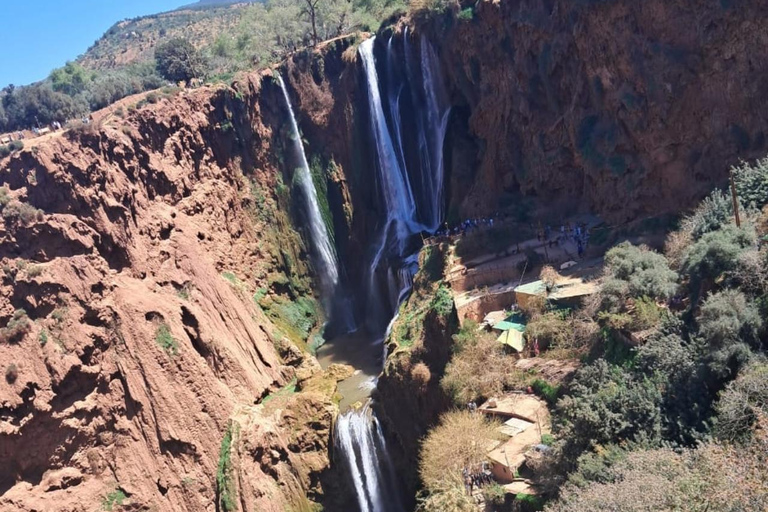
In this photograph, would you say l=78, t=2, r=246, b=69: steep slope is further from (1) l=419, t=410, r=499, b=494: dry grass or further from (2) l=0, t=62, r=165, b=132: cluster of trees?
(1) l=419, t=410, r=499, b=494: dry grass

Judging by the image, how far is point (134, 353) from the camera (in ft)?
82.6

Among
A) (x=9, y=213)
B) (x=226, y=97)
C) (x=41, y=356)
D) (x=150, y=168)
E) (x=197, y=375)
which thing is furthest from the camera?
(x=226, y=97)

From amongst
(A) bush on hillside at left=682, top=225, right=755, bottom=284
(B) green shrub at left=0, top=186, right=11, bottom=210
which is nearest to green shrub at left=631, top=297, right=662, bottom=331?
(A) bush on hillside at left=682, top=225, right=755, bottom=284

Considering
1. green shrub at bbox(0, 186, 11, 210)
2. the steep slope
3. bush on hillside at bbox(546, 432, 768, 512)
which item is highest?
the steep slope

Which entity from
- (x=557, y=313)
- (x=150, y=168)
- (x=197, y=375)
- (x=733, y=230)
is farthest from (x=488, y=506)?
(x=150, y=168)

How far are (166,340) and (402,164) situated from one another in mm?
18526

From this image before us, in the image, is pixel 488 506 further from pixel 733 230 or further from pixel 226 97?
pixel 226 97

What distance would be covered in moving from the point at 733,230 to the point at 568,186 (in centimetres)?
1317

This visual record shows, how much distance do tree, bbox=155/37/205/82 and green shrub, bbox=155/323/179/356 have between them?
28040 millimetres

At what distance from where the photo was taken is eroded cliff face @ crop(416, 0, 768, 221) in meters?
24.3

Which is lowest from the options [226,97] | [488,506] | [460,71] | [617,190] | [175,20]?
[488,506]

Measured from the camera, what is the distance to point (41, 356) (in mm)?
22969

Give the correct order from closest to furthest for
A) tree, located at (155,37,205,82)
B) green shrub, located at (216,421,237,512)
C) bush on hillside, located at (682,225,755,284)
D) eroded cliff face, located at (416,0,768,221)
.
A: bush on hillside, located at (682,225,755,284)
eroded cliff face, located at (416,0,768,221)
green shrub, located at (216,421,237,512)
tree, located at (155,37,205,82)

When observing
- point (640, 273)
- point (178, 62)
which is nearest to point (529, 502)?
point (640, 273)
